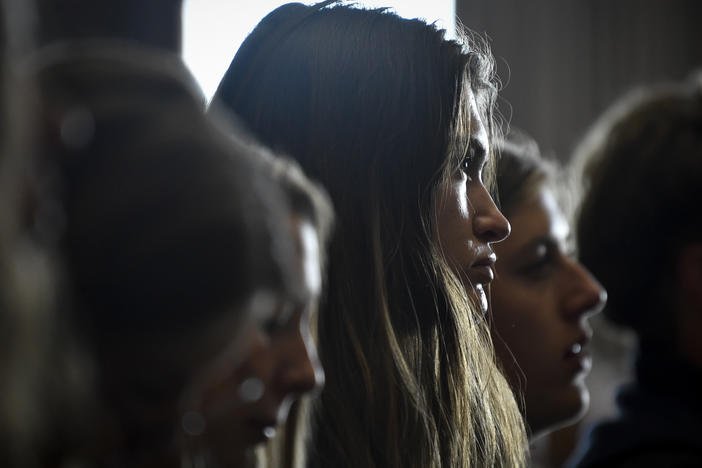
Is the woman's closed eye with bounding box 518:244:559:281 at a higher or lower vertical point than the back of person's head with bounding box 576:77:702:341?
lower

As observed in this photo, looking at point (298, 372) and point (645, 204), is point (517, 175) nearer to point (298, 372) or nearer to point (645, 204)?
point (645, 204)

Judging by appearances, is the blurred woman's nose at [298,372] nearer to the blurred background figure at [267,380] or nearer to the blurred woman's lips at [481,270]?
the blurred background figure at [267,380]

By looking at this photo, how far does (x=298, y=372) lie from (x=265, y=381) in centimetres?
2

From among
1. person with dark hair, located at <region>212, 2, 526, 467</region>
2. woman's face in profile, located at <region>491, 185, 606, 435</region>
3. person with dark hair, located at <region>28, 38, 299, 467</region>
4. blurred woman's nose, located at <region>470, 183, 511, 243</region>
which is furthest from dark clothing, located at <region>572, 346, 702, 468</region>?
person with dark hair, located at <region>28, 38, 299, 467</region>

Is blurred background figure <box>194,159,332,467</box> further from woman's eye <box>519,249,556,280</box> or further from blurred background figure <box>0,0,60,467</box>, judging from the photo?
woman's eye <box>519,249,556,280</box>

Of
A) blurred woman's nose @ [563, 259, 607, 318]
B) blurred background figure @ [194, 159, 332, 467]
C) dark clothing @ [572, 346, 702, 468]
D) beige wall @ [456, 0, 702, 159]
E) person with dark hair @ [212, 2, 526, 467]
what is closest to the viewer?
blurred background figure @ [194, 159, 332, 467]

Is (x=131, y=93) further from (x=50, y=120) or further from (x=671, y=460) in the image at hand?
(x=671, y=460)

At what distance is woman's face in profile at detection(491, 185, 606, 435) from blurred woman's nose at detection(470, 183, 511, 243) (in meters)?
0.26

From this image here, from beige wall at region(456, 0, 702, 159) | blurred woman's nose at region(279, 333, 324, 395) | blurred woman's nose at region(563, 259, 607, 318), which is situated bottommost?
blurred woman's nose at region(563, 259, 607, 318)

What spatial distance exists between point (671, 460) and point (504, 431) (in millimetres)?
209

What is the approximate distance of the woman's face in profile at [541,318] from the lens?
4.27 feet

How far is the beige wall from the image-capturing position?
11.8 ft

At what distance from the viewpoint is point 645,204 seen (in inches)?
48.0

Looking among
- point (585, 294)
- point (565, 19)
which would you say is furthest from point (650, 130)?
point (565, 19)
